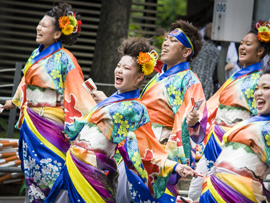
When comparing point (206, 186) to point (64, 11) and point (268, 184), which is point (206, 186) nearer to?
point (268, 184)

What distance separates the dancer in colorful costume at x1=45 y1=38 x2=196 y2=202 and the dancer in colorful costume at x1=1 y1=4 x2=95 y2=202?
0.74 metres

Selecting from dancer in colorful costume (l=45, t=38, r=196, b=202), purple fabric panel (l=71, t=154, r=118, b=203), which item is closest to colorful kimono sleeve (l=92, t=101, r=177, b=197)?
dancer in colorful costume (l=45, t=38, r=196, b=202)

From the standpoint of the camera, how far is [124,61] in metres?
3.48

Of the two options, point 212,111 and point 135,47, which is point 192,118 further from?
point 212,111

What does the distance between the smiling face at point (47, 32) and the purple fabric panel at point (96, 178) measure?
1.58m

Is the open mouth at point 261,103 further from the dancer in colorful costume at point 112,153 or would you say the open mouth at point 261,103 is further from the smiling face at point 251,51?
the smiling face at point 251,51

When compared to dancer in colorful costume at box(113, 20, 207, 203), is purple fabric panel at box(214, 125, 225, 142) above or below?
below

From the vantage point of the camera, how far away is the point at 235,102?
13.9 feet

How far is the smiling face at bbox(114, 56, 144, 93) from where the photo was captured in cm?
342

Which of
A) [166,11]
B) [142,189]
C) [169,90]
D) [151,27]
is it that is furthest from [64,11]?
[166,11]

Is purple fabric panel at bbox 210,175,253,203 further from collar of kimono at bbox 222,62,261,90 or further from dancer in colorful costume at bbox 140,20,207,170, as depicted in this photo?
collar of kimono at bbox 222,62,261,90

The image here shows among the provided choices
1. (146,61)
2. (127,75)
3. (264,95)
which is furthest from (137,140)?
(264,95)

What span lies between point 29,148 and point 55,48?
1.02 m

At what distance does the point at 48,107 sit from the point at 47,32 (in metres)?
0.76
